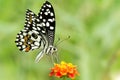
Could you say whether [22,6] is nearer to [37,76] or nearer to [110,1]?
[37,76]

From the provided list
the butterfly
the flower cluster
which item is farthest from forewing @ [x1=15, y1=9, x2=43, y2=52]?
the flower cluster

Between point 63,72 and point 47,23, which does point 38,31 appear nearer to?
point 47,23

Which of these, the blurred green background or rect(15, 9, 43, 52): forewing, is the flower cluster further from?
the blurred green background

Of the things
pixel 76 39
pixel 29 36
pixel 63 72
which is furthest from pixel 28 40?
pixel 76 39

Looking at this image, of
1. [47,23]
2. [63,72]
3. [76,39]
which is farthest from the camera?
[76,39]

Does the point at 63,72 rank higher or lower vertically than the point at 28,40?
lower

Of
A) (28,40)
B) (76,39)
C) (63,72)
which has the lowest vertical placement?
(63,72)

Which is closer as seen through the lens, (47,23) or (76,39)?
(47,23)
